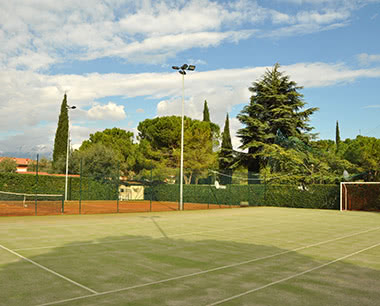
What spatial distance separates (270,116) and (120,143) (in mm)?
22264

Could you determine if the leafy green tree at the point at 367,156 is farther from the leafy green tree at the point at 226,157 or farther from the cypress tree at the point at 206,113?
the cypress tree at the point at 206,113

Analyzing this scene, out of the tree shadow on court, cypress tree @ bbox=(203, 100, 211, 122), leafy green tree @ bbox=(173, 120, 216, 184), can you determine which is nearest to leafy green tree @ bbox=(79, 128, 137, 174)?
leafy green tree @ bbox=(173, 120, 216, 184)

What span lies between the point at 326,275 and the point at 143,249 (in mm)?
3987

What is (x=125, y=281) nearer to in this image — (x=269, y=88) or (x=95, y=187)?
(x=95, y=187)

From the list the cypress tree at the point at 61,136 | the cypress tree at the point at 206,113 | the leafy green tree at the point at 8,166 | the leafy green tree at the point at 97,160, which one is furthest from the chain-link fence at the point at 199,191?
the leafy green tree at the point at 8,166

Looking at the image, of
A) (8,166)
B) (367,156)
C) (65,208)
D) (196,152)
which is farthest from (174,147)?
(65,208)

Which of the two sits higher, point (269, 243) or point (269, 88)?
point (269, 88)

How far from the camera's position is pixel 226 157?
3931cm

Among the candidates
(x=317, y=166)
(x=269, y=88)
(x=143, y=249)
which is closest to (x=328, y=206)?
(x=317, y=166)

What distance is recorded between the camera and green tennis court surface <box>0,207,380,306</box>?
15.7ft

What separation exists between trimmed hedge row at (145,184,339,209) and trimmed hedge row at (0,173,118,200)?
14.3 feet

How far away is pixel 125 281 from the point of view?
18.3 feet

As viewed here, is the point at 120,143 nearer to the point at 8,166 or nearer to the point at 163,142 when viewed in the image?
the point at 163,142

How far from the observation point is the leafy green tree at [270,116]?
35.9 m
